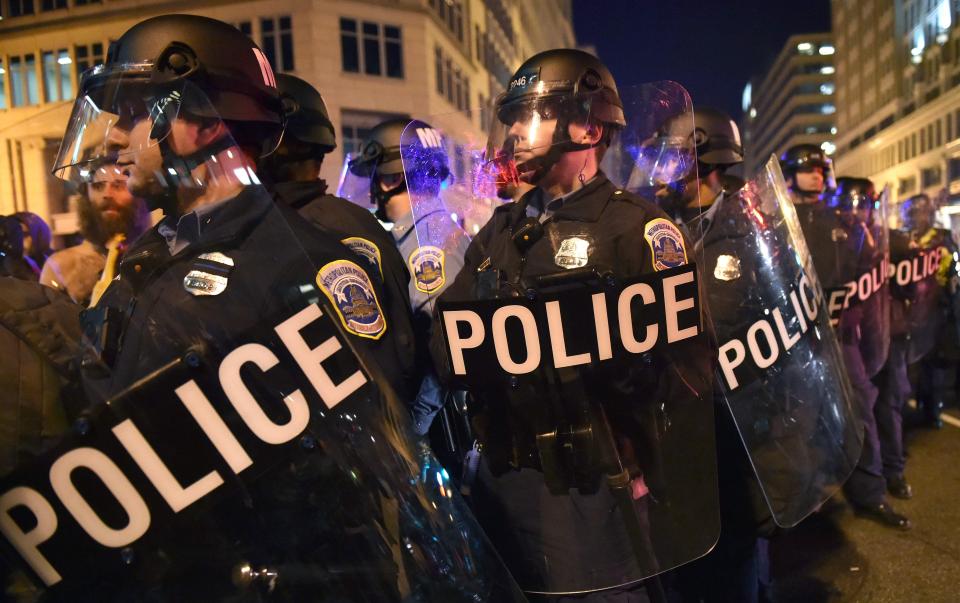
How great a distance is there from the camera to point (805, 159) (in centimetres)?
436

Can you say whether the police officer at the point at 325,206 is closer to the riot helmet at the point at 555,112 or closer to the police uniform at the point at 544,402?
the police uniform at the point at 544,402

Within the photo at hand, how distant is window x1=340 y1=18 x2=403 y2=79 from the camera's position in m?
22.2

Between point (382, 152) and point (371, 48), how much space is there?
20847 millimetres

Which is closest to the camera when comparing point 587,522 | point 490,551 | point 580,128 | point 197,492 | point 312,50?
point 197,492

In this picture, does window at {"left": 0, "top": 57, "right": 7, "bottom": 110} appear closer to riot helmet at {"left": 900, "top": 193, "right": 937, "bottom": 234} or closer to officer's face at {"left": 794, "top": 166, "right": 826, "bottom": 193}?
officer's face at {"left": 794, "top": 166, "right": 826, "bottom": 193}

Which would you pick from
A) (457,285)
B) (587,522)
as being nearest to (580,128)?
(457,285)

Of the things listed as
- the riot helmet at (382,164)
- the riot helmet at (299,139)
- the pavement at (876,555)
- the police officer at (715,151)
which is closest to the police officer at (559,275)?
the police officer at (715,151)

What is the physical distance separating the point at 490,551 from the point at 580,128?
3.87 ft

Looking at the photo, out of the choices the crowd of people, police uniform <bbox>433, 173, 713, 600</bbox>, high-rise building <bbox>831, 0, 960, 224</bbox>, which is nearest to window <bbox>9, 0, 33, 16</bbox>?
the crowd of people

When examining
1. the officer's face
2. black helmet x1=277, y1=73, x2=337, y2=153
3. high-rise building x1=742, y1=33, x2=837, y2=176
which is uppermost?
high-rise building x1=742, y1=33, x2=837, y2=176

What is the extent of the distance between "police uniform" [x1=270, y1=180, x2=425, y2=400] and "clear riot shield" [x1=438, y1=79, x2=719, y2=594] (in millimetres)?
365

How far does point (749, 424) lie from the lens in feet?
6.33

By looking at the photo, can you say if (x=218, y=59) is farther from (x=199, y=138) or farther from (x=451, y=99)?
(x=451, y=99)

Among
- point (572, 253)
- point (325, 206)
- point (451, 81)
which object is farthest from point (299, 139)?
point (451, 81)
